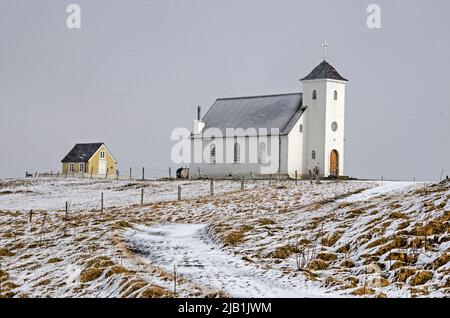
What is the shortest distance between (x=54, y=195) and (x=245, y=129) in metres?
20.3

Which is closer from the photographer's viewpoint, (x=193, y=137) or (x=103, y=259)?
(x=103, y=259)

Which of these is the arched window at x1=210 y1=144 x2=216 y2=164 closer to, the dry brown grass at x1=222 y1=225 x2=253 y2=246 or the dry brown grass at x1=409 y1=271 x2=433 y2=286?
the dry brown grass at x1=222 y1=225 x2=253 y2=246

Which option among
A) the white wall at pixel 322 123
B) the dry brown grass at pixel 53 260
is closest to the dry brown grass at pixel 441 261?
the dry brown grass at pixel 53 260

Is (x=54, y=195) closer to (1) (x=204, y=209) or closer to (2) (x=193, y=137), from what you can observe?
(2) (x=193, y=137)

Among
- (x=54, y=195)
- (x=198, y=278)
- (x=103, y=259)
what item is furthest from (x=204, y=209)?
(x=54, y=195)

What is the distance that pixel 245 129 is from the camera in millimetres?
65875

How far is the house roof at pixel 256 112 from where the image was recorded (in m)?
64.0

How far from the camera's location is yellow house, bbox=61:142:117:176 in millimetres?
89938

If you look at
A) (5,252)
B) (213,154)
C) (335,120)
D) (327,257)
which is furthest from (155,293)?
(213,154)

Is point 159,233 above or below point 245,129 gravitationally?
below

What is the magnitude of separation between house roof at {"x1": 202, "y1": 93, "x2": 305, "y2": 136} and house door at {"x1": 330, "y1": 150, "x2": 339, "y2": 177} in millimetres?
5006

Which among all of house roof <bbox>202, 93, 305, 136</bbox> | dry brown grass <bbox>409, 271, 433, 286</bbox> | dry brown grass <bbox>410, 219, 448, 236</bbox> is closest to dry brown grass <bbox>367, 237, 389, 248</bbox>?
dry brown grass <bbox>410, 219, 448, 236</bbox>
